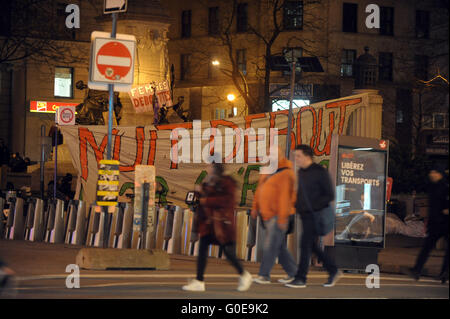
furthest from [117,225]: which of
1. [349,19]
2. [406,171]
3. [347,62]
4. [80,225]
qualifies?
[349,19]

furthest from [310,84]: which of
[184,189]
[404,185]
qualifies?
[184,189]

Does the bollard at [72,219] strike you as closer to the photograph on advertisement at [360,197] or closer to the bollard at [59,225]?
the bollard at [59,225]

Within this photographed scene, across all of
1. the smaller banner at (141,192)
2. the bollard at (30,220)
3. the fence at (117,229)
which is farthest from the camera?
the bollard at (30,220)

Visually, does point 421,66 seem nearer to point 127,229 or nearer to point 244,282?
point 127,229

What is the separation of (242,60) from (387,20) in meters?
10.7

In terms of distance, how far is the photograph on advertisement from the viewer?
1558 cm

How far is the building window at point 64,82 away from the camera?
194ft

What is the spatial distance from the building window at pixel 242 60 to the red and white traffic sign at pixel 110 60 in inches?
1944

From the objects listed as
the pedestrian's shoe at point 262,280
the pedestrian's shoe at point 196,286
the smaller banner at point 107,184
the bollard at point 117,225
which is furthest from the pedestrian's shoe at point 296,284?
the bollard at point 117,225

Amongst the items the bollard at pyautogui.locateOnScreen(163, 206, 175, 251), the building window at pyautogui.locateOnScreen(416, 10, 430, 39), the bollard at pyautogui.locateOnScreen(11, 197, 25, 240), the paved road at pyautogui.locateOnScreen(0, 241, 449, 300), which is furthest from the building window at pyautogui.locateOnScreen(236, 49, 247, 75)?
the paved road at pyautogui.locateOnScreen(0, 241, 449, 300)

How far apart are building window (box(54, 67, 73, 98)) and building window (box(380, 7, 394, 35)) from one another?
21.8 meters

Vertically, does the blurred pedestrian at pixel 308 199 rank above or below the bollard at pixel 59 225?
above

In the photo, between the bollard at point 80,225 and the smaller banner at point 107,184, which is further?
the bollard at point 80,225

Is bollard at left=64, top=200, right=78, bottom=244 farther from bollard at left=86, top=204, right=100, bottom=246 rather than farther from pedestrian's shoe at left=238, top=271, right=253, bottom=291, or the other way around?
pedestrian's shoe at left=238, top=271, right=253, bottom=291
